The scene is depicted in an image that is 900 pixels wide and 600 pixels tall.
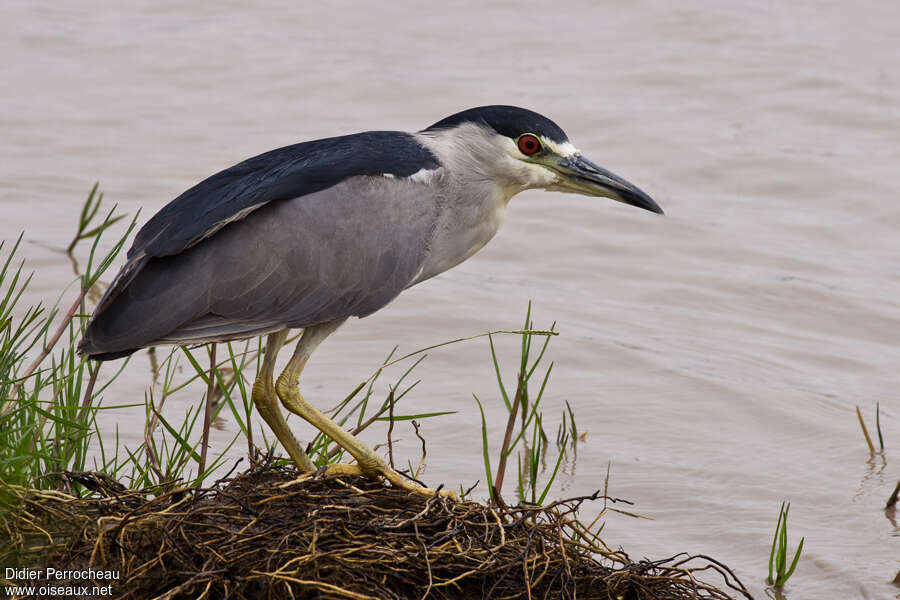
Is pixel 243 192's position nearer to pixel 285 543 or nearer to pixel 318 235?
pixel 318 235

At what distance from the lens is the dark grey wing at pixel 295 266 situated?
473 centimetres

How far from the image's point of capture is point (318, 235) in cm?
495

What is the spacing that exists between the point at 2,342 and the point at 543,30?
923 centimetres

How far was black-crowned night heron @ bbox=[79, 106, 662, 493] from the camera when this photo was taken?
472 cm

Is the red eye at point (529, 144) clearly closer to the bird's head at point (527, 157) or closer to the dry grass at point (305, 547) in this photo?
the bird's head at point (527, 157)

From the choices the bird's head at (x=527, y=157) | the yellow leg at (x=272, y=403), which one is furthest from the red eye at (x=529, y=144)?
the yellow leg at (x=272, y=403)

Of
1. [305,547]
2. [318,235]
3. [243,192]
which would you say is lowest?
[305,547]

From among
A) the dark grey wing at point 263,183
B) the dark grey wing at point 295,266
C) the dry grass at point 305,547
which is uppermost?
the dark grey wing at point 263,183

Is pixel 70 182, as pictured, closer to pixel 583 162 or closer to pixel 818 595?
pixel 583 162

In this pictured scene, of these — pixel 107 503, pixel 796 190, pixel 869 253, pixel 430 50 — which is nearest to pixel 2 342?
pixel 107 503

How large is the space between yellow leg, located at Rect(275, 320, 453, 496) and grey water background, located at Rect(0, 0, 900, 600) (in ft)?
4.06

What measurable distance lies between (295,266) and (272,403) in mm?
517

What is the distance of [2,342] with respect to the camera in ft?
15.4

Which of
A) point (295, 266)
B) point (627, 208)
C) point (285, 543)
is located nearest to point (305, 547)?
point (285, 543)
